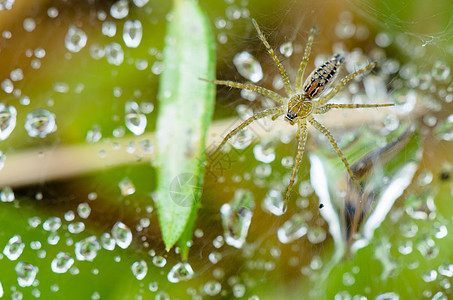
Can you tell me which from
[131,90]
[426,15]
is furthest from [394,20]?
[131,90]

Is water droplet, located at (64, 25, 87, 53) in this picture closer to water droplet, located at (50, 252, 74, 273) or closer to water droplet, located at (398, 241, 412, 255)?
water droplet, located at (50, 252, 74, 273)

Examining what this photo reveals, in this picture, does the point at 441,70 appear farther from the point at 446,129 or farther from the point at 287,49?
the point at 287,49

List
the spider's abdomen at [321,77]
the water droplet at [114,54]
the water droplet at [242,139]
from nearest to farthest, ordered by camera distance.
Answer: the spider's abdomen at [321,77]
the water droplet at [242,139]
the water droplet at [114,54]

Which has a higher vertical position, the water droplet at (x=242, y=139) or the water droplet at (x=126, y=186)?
the water droplet at (x=242, y=139)

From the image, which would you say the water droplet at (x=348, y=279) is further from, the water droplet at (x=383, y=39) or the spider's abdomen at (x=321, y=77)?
the water droplet at (x=383, y=39)

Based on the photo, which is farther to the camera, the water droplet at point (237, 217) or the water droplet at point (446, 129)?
the water droplet at point (446, 129)

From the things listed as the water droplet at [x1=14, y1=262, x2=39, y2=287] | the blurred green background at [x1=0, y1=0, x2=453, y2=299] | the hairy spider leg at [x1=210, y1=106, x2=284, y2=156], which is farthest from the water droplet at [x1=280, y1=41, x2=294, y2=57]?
the water droplet at [x1=14, y1=262, x2=39, y2=287]

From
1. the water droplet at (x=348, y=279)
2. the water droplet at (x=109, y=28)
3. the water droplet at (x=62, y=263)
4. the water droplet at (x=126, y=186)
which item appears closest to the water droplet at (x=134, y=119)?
the water droplet at (x=126, y=186)

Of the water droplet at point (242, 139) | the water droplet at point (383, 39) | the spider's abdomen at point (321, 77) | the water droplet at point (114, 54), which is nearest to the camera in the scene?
the spider's abdomen at point (321, 77)
